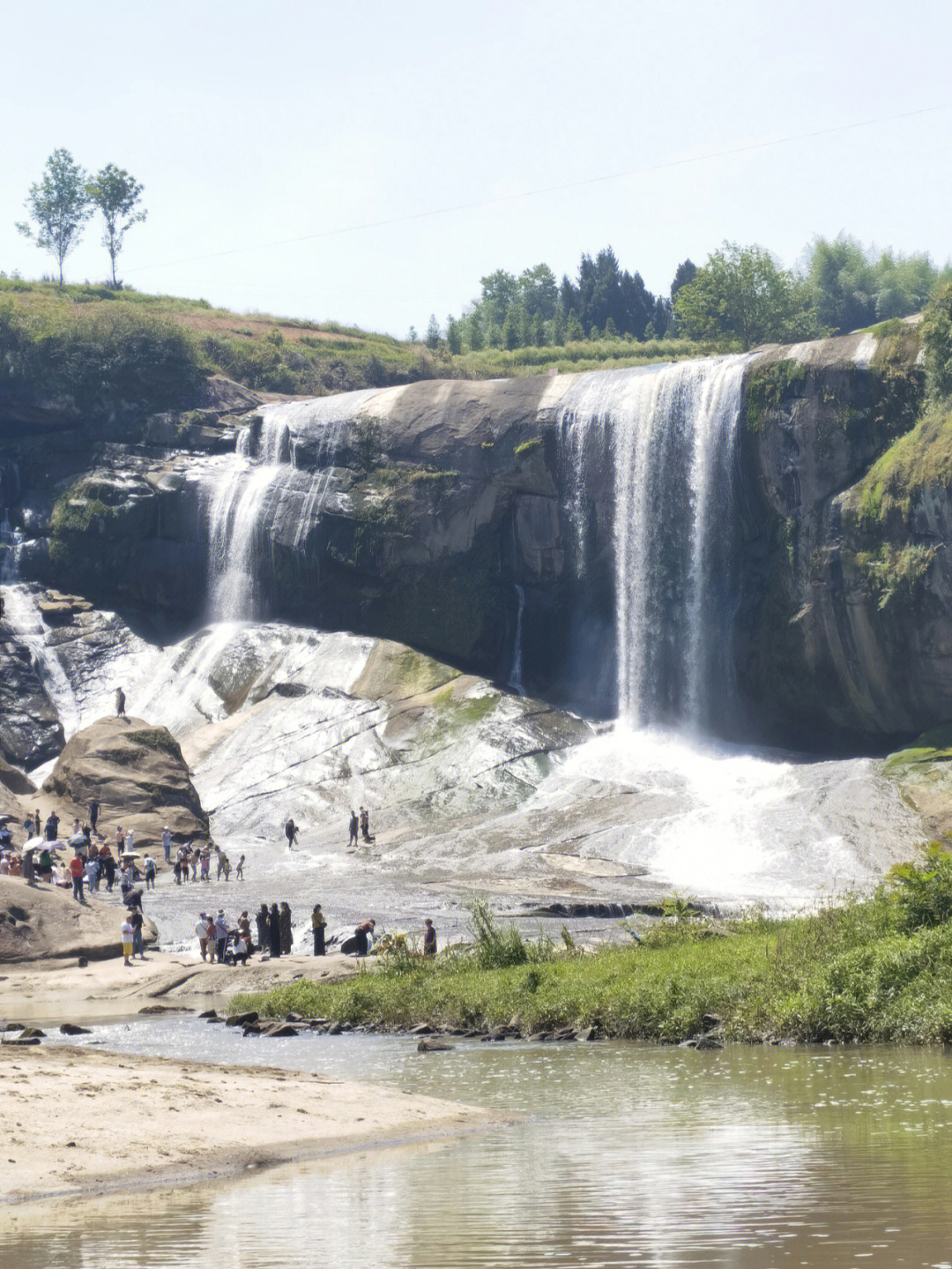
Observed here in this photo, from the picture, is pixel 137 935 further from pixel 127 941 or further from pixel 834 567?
pixel 834 567

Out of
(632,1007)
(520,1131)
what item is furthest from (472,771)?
(520,1131)

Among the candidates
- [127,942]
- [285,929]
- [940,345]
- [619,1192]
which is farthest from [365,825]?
[619,1192]

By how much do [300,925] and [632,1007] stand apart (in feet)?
51.2

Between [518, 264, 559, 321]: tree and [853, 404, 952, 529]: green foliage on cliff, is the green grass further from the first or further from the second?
[518, 264, 559, 321]: tree

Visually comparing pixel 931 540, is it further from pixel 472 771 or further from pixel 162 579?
pixel 162 579

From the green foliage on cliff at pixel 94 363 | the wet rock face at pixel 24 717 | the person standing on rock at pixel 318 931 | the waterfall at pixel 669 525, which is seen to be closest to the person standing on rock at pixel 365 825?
the waterfall at pixel 669 525

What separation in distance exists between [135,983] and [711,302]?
3413 inches

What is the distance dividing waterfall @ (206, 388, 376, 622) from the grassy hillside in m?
7.44

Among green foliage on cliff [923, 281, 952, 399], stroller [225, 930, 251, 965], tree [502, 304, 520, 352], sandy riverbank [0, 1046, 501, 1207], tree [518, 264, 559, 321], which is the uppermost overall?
tree [518, 264, 559, 321]

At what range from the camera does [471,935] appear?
106ft

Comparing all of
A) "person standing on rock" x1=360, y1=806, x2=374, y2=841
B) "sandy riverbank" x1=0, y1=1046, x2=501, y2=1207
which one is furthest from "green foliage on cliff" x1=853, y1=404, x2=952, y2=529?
"sandy riverbank" x1=0, y1=1046, x2=501, y2=1207

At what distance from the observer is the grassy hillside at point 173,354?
236ft

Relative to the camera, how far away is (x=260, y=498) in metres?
65.7

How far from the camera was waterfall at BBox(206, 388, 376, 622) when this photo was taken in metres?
65.2
